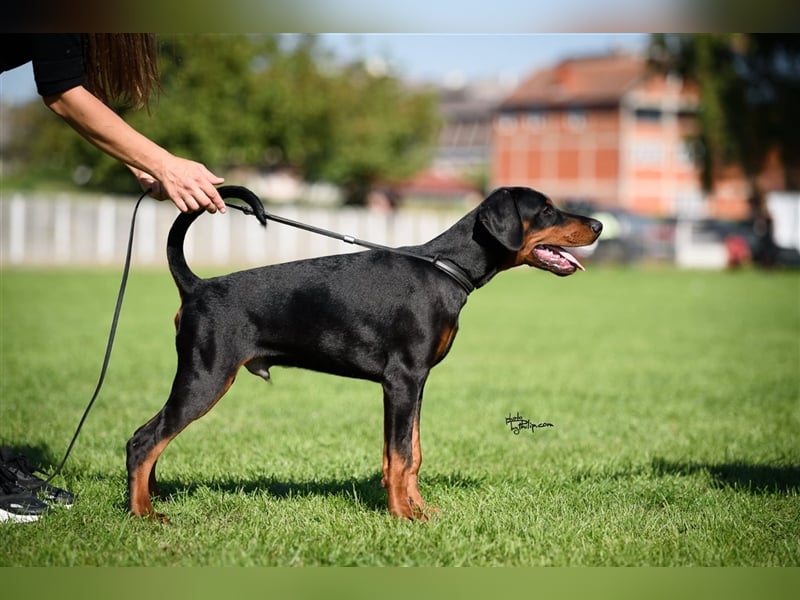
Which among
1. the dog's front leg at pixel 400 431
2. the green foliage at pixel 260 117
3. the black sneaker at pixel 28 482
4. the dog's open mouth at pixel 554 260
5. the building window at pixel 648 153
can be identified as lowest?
the black sneaker at pixel 28 482

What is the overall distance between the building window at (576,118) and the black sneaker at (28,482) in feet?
258

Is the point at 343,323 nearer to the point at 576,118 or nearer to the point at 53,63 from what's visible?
the point at 53,63

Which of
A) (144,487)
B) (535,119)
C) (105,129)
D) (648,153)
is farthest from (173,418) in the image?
Answer: (535,119)

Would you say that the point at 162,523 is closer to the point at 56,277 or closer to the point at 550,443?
the point at 550,443

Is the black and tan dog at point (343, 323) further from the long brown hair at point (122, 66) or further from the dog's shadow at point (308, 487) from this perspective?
the long brown hair at point (122, 66)

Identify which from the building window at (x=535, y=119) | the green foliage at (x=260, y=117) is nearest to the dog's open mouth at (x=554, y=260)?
the green foliage at (x=260, y=117)

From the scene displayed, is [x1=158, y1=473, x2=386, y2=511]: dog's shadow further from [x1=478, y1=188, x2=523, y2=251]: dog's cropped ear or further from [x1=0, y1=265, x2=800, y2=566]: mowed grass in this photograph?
[x1=478, y1=188, x2=523, y2=251]: dog's cropped ear

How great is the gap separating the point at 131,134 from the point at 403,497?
7.00 feet

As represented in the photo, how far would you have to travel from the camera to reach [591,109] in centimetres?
7931

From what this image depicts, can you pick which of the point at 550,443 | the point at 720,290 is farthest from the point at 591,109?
the point at 550,443

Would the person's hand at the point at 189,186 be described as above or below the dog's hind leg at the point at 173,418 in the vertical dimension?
above

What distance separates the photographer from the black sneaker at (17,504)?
4.66 m

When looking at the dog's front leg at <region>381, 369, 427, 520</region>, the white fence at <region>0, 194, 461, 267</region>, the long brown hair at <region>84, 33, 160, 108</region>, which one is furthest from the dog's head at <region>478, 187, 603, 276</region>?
the white fence at <region>0, 194, 461, 267</region>

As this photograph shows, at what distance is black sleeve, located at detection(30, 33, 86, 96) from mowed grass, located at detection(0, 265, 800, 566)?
202cm
